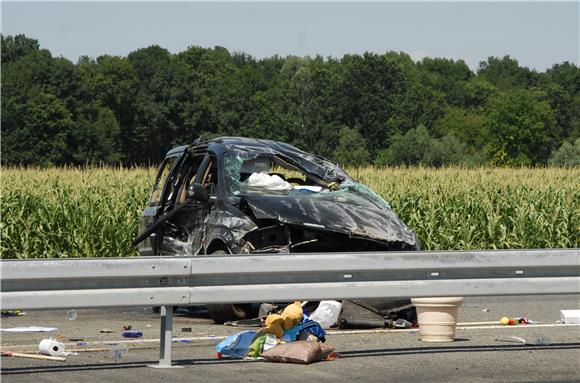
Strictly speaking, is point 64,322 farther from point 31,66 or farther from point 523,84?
point 523,84

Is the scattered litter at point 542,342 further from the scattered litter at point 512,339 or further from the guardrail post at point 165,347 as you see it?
the guardrail post at point 165,347

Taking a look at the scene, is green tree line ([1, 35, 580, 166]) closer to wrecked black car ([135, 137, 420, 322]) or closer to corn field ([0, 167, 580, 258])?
corn field ([0, 167, 580, 258])

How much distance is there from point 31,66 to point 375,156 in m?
32.2

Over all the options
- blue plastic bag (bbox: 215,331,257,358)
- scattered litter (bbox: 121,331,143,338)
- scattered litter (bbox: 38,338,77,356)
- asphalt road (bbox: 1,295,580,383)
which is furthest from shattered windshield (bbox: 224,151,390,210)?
scattered litter (bbox: 38,338,77,356)

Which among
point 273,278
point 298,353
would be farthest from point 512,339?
point 273,278

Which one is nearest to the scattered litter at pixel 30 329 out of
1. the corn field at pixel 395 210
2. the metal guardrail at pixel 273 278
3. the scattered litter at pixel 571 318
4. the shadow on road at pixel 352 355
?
the shadow on road at pixel 352 355

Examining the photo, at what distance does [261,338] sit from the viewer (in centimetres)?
971

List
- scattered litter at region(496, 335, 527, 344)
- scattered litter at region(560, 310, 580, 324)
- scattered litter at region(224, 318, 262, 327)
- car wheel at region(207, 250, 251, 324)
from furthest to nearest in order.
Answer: car wheel at region(207, 250, 251, 324) < scattered litter at region(224, 318, 262, 327) < scattered litter at region(560, 310, 580, 324) < scattered litter at region(496, 335, 527, 344)

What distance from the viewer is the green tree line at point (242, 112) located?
98312mm

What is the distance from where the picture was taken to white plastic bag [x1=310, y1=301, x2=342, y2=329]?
1179cm

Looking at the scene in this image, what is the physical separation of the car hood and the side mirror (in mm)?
612

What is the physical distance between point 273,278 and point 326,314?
2481 mm

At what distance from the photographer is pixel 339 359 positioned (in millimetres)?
9531

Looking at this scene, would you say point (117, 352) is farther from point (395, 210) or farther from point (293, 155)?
point (395, 210)
